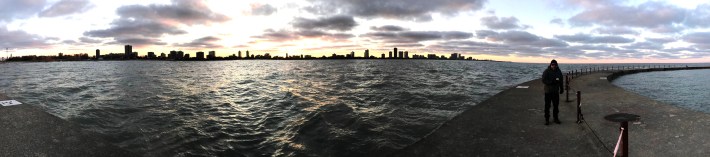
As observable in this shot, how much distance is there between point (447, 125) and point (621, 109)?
Answer: 7.12 metres

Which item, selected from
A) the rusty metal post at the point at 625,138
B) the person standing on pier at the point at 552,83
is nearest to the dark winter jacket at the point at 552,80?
the person standing on pier at the point at 552,83

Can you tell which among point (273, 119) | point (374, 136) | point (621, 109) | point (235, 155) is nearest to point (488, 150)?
point (374, 136)

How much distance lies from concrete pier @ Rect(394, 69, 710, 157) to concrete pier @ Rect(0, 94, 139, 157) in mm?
8081

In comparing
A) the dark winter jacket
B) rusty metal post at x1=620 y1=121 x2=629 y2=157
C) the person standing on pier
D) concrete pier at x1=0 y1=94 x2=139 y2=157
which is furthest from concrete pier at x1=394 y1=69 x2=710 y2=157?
concrete pier at x1=0 y1=94 x2=139 y2=157

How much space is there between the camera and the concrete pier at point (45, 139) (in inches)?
355

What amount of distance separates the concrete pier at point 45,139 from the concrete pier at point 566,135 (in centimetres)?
808

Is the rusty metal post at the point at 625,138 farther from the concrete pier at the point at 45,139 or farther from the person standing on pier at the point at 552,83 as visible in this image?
the concrete pier at the point at 45,139

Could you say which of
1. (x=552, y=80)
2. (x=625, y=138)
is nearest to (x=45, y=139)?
(x=625, y=138)

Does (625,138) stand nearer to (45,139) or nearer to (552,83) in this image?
(552,83)

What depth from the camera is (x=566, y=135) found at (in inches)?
381

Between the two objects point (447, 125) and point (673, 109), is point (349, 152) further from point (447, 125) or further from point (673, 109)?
point (673, 109)

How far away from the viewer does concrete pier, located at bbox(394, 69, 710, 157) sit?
27.0 ft

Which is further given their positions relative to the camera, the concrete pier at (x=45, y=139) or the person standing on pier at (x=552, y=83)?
the person standing on pier at (x=552, y=83)

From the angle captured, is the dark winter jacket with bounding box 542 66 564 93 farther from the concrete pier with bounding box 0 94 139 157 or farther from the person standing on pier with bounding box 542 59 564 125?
the concrete pier with bounding box 0 94 139 157
